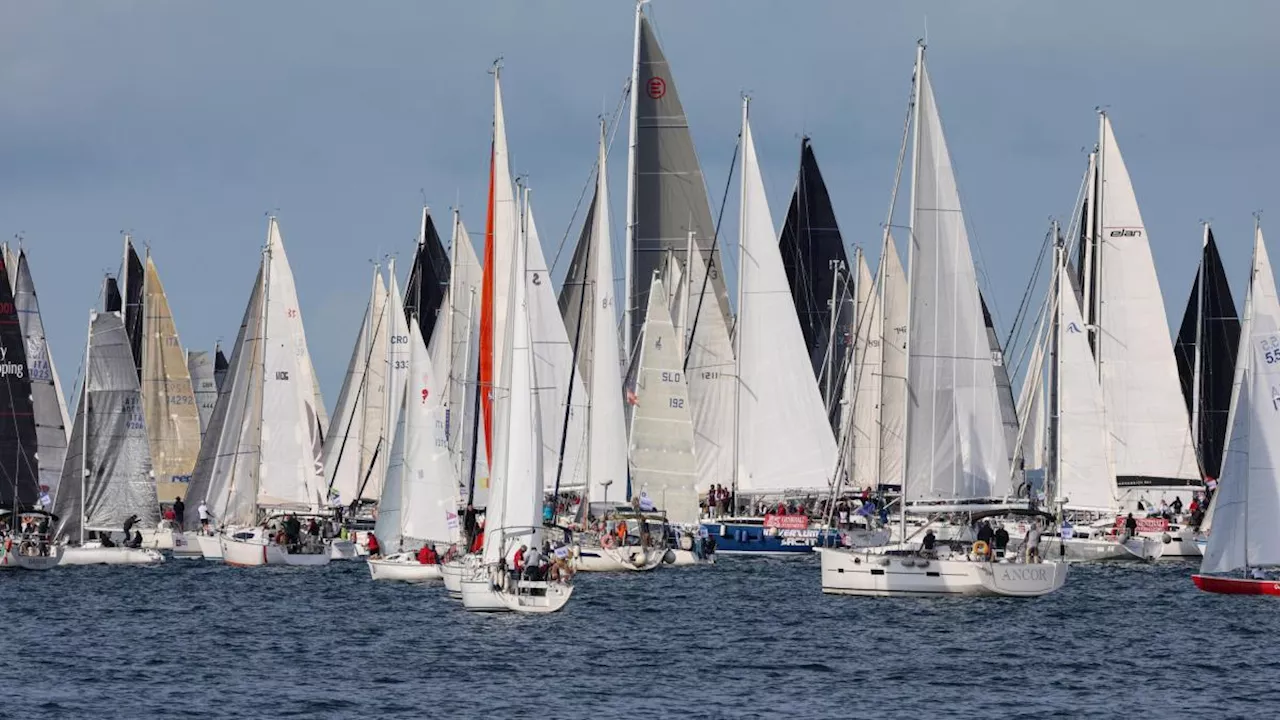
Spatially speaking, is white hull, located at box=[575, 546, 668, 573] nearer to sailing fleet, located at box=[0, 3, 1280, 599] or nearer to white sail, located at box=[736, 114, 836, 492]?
sailing fleet, located at box=[0, 3, 1280, 599]

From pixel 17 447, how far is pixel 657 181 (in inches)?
900

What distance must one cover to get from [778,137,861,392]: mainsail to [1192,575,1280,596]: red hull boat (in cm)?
3999

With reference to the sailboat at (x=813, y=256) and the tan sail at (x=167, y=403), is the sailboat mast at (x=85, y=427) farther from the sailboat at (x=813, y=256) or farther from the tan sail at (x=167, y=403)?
the sailboat at (x=813, y=256)

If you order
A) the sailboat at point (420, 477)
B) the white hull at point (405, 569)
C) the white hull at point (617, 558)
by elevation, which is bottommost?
the white hull at point (405, 569)

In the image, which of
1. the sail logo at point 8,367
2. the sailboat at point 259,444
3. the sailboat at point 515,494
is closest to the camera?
the sailboat at point 515,494

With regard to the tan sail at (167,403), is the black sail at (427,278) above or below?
above

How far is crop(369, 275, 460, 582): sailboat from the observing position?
5794 cm

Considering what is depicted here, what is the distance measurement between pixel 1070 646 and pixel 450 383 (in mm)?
28231

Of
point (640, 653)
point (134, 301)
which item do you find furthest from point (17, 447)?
point (640, 653)

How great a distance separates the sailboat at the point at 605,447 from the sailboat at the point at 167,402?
2031 cm

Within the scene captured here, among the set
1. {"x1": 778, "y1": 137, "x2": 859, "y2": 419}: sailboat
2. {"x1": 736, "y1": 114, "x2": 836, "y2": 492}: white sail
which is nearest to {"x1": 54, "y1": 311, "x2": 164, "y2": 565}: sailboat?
{"x1": 736, "y1": 114, "x2": 836, "y2": 492}: white sail

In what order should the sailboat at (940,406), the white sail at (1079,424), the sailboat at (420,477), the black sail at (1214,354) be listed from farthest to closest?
the black sail at (1214,354)
the white sail at (1079,424)
the sailboat at (420,477)
the sailboat at (940,406)

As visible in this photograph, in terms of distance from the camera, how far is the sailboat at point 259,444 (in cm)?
7038

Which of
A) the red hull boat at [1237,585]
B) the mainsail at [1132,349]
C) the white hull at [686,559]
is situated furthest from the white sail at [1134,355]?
the red hull boat at [1237,585]
